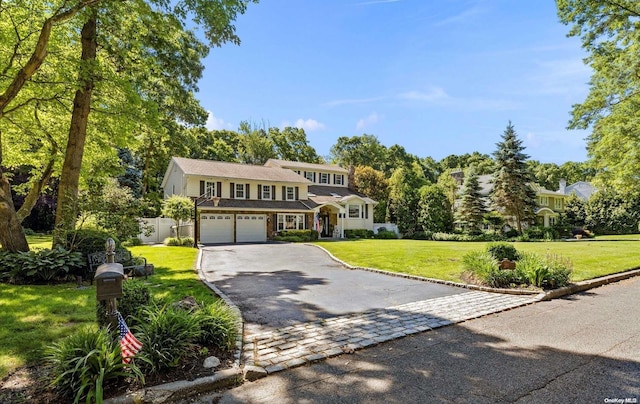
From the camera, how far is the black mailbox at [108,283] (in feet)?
12.2

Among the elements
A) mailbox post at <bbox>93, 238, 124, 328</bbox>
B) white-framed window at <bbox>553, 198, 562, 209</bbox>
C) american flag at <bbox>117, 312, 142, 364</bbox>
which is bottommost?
american flag at <bbox>117, 312, 142, 364</bbox>

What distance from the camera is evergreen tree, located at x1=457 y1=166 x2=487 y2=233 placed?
31.1 m

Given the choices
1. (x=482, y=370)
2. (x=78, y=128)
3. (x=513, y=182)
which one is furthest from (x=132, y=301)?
(x=513, y=182)

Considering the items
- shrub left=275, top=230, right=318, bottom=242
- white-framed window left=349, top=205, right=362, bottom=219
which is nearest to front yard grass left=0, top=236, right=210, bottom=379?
shrub left=275, top=230, right=318, bottom=242

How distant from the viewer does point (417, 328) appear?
554cm

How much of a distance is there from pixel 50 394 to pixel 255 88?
744 inches

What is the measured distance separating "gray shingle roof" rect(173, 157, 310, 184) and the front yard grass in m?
18.1

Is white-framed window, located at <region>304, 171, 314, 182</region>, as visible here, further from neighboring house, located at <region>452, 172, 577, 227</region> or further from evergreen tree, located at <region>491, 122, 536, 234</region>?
neighboring house, located at <region>452, 172, 577, 227</region>

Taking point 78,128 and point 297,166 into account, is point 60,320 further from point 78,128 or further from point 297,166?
point 297,166

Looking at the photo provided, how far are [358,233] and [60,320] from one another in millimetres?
28148

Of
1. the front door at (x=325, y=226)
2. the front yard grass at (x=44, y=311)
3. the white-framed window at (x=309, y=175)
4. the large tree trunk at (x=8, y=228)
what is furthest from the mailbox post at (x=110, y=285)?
the white-framed window at (x=309, y=175)

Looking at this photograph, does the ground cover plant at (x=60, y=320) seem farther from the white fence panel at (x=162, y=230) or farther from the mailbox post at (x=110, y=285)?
the white fence panel at (x=162, y=230)

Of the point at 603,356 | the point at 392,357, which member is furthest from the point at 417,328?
the point at 603,356

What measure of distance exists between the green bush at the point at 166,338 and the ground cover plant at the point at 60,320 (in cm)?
8
